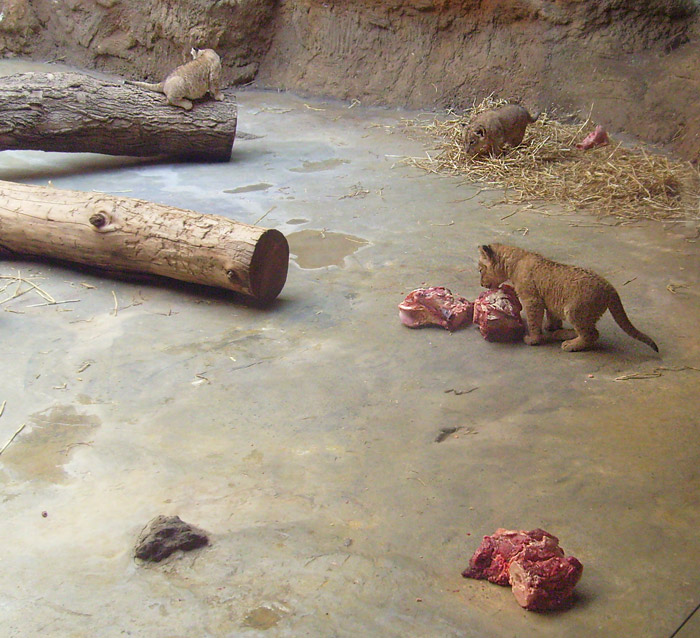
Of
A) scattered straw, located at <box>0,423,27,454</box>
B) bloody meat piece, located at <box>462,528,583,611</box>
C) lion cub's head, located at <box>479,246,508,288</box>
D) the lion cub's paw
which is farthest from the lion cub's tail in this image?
scattered straw, located at <box>0,423,27,454</box>

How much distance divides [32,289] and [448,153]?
535 cm

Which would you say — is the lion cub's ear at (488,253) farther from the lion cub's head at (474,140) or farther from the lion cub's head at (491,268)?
the lion cub's head at (474,140)

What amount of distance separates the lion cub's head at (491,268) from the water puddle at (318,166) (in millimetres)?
4226

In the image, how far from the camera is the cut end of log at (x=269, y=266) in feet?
17.7

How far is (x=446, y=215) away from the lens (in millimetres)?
7480

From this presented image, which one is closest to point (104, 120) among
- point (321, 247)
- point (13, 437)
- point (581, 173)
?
point (321, 247)

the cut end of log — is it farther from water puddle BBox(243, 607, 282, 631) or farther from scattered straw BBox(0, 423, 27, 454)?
water puddle BBox(243, 607, 282, 631)

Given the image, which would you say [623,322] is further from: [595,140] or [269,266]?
[595,140]

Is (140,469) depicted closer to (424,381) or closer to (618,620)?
(424,381)

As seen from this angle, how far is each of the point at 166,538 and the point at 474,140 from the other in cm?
709

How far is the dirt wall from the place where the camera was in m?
10.4

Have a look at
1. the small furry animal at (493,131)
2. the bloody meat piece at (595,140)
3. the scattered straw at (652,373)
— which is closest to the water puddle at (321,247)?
the scattered straw at (652,373)

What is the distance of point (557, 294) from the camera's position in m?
4.82

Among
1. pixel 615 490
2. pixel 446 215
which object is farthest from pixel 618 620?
pixel 446 215
